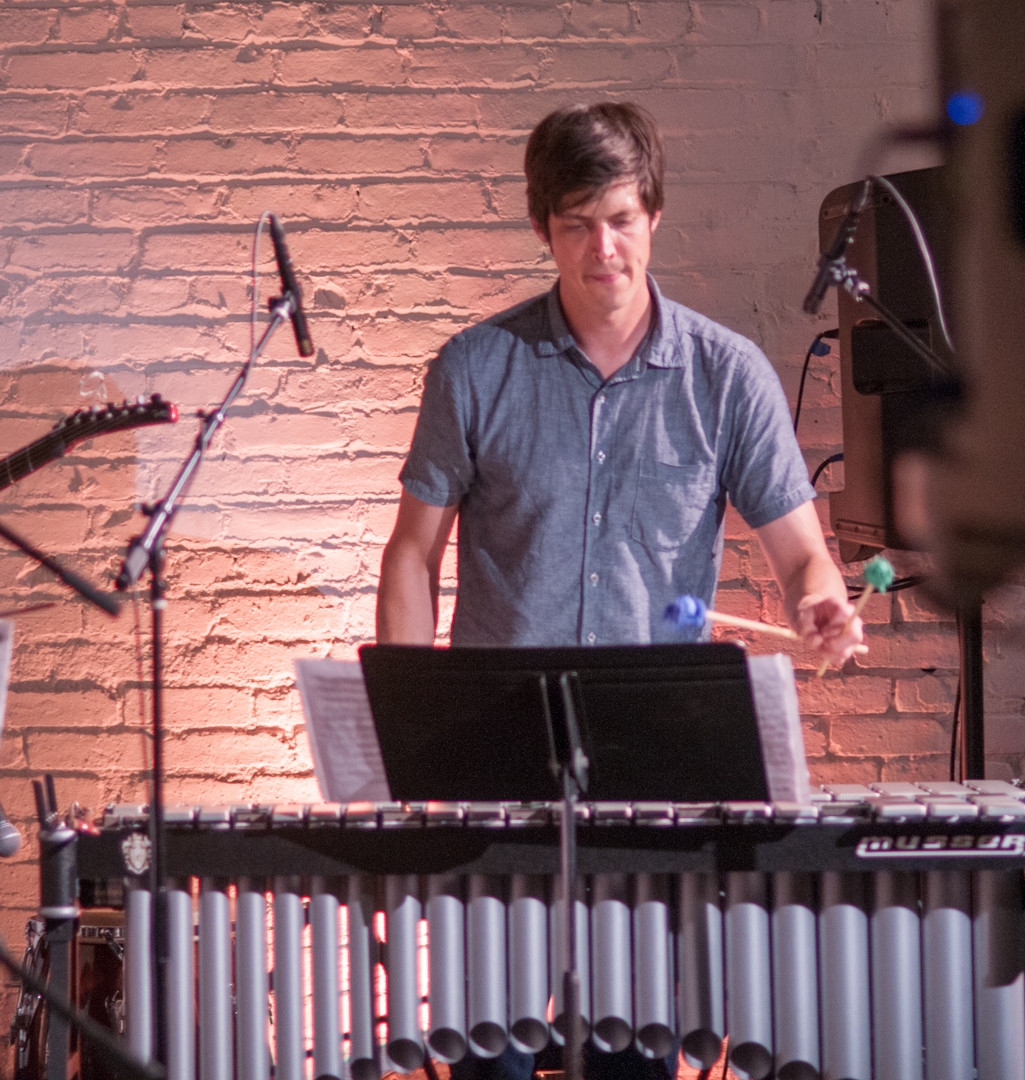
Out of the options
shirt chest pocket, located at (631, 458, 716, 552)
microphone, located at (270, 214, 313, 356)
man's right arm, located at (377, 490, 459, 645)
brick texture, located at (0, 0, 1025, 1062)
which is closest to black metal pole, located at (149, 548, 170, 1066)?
microphone, located at (270, 214, 313, 356)

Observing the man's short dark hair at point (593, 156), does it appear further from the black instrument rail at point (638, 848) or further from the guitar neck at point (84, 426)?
the black instrument rail at point (638, 848)

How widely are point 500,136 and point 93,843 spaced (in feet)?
5.13

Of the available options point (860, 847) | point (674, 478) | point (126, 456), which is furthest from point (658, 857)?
point (126, 456)

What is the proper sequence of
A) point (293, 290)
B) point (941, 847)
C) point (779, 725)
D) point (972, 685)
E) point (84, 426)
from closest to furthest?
point (779, 725)
point (941, 847)
point (293, 290)
point (84, 426)
point (972, 685)

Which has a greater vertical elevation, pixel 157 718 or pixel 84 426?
pixel 84 426

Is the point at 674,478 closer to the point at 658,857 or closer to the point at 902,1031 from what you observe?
the point at 658,857

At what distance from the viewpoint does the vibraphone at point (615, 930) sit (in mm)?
1328

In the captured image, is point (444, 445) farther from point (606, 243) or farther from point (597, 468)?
point (606, 243)

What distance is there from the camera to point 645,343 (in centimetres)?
184

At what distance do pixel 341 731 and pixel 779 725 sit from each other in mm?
496

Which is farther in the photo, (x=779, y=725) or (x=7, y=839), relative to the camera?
(x=7, y=839)

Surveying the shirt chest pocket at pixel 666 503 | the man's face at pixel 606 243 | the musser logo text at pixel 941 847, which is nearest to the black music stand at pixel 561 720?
the musser logo text at pixel 941 847

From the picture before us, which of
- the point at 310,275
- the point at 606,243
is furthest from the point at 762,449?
the point at 310,275

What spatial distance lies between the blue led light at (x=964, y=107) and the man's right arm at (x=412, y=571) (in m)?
1.06
